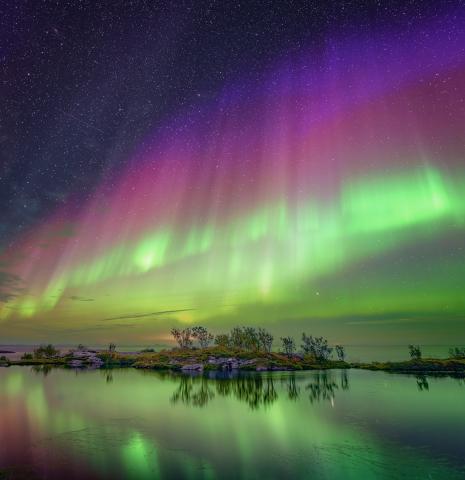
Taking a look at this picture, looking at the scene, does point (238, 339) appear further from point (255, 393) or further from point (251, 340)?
point (255, 393)

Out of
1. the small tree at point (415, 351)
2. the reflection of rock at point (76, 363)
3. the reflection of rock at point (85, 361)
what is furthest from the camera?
the reflection of rock at point (85, 361)

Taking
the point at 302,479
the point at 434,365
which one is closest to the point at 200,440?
the point at 302,479

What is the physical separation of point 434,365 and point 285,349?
5324cm

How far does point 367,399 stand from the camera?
5159 centimetres

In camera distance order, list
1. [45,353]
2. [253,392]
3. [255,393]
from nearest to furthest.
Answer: [255,393]
[253,392]
[45,353]

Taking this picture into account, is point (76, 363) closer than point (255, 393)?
No

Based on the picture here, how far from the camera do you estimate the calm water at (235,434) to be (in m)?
23.0

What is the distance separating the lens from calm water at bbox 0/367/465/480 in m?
23.0

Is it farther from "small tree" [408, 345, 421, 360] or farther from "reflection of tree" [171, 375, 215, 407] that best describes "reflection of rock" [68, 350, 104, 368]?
"small tree" [408, 345, 421, 360]

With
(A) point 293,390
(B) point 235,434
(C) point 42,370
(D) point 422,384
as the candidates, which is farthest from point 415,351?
(C) point 42,370

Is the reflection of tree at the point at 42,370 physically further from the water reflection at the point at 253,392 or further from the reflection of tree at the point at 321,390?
the reflection of tree at the point at 321,390

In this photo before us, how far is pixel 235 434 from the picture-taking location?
107ft

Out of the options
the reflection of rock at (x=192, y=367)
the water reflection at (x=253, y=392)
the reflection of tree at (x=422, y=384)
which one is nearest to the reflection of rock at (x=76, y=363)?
the reflection of rock at (x=192, y=367)

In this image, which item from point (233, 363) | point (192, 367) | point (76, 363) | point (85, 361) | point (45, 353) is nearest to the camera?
point (192, 367)
